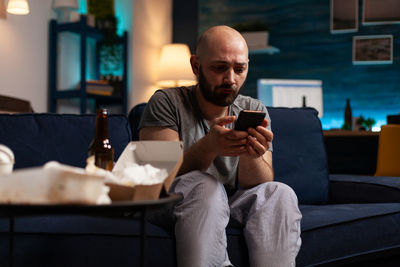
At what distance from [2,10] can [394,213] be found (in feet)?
8.86

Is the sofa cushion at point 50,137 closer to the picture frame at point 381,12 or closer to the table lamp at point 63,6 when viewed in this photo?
the table lamp at point 63,6

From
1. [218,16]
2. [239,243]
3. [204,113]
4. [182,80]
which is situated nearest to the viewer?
[239,243]

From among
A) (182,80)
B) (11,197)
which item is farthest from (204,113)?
(182,80)

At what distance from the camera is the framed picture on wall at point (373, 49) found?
433 cm

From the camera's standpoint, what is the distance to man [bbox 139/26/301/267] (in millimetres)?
1374

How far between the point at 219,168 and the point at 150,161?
62 cm

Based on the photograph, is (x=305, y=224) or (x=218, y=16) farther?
(x=218, y=16)

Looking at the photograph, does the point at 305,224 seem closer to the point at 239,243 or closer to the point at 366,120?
the point at 239,243

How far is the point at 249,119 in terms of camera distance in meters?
1.39

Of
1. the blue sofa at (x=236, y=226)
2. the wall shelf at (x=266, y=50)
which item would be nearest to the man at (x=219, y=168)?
the blue sofa at (x=236, y=226)

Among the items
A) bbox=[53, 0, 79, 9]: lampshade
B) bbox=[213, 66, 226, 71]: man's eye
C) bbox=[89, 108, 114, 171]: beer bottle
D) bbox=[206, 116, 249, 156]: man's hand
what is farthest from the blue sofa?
bbox=[53, 0, 79, 9]: lampshade

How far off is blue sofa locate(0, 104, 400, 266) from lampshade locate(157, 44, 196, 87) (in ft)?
7.54

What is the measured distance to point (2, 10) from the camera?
330 cm

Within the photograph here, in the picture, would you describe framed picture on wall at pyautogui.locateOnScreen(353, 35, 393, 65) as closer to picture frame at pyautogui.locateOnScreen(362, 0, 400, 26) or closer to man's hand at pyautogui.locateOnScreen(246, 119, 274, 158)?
picture frame at pyautogui.locateOnScreen(362, 0, 400, 26)
